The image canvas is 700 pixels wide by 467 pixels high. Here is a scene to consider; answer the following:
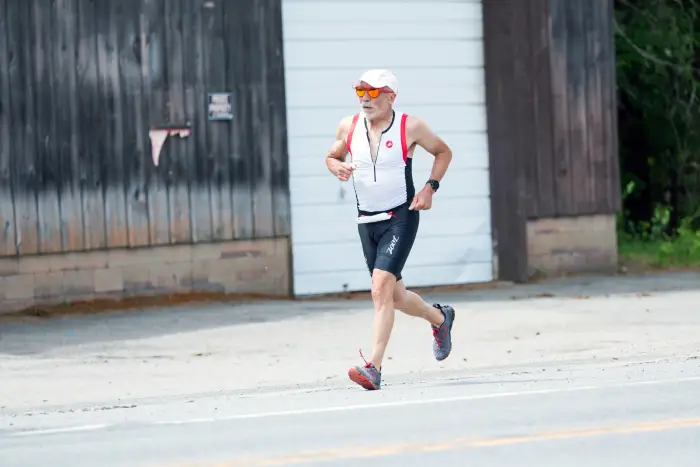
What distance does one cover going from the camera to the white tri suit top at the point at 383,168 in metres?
11.1

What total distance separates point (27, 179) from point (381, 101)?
19.0ft

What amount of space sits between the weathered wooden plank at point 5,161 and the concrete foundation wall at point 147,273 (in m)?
0.20

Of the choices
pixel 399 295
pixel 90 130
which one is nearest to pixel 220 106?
pixel 90 130

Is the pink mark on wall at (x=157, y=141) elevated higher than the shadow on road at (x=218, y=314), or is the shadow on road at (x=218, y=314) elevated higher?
the pink mark on wall at (x=157, y=141)

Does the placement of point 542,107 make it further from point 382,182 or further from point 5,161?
point 382,182

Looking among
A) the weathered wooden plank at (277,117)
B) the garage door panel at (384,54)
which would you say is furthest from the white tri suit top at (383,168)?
the garage door panel at (384,54)

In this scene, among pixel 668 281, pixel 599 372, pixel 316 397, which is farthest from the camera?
pixel 668 281

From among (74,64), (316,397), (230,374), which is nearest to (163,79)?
(74,64)

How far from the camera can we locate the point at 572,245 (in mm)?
19016

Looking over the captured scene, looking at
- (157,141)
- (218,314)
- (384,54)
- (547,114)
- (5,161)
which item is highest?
(384,54)

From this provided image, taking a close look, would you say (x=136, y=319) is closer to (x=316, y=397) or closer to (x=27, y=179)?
(x=27, y=179)

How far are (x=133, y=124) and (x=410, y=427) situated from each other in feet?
26.0

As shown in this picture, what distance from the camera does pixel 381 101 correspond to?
11.1 metres

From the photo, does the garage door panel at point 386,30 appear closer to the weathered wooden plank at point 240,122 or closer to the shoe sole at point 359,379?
the weathered wooden plank at point 240,122
